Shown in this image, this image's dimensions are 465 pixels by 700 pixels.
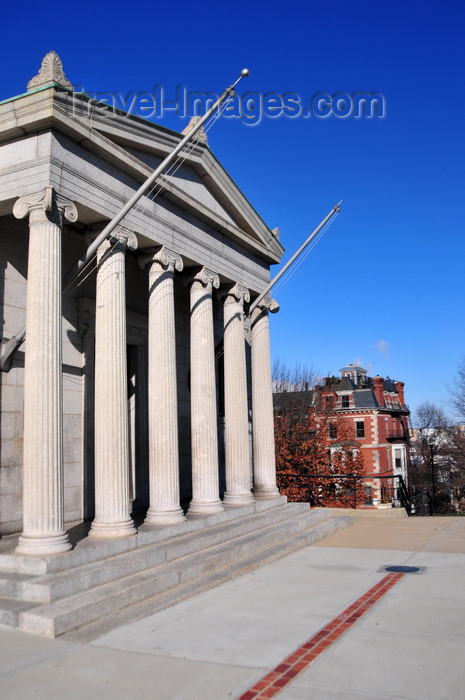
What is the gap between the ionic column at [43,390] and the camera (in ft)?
28.9

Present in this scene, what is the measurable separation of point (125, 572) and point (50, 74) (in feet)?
26.0

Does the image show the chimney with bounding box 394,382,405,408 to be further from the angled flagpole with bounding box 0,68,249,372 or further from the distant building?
the angled flagpole with bounding box 0,68,249,372

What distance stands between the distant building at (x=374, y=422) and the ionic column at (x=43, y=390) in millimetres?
45591

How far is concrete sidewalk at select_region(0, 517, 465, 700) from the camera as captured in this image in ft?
18.9

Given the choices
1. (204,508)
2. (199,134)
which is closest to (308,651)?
(204,508)

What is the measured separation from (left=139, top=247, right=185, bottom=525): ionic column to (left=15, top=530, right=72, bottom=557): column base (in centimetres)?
301

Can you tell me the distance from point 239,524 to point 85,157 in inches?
313

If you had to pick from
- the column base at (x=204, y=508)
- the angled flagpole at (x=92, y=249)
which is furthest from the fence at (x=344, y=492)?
the angled flagpole at (x=92, y=249)

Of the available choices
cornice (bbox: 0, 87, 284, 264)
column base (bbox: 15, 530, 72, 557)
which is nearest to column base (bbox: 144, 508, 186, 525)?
column base (bbox: 15, 530, 72, 557)

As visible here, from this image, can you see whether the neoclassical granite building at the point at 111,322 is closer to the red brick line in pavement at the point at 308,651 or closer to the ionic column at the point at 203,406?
the ionic column at the point at 203,406

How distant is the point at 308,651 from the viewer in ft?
21.9

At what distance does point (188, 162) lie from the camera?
14.0 metres

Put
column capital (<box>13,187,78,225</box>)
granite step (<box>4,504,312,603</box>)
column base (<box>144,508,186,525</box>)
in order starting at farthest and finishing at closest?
column base (<box>144,508,186,525</box>), column capital (<box>13,187,78,225</box>), granite step (<box>4,504,312,603</box>)

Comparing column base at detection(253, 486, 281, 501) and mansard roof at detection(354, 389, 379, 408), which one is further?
mansard roof at detection(354, 389, 379, 408)
